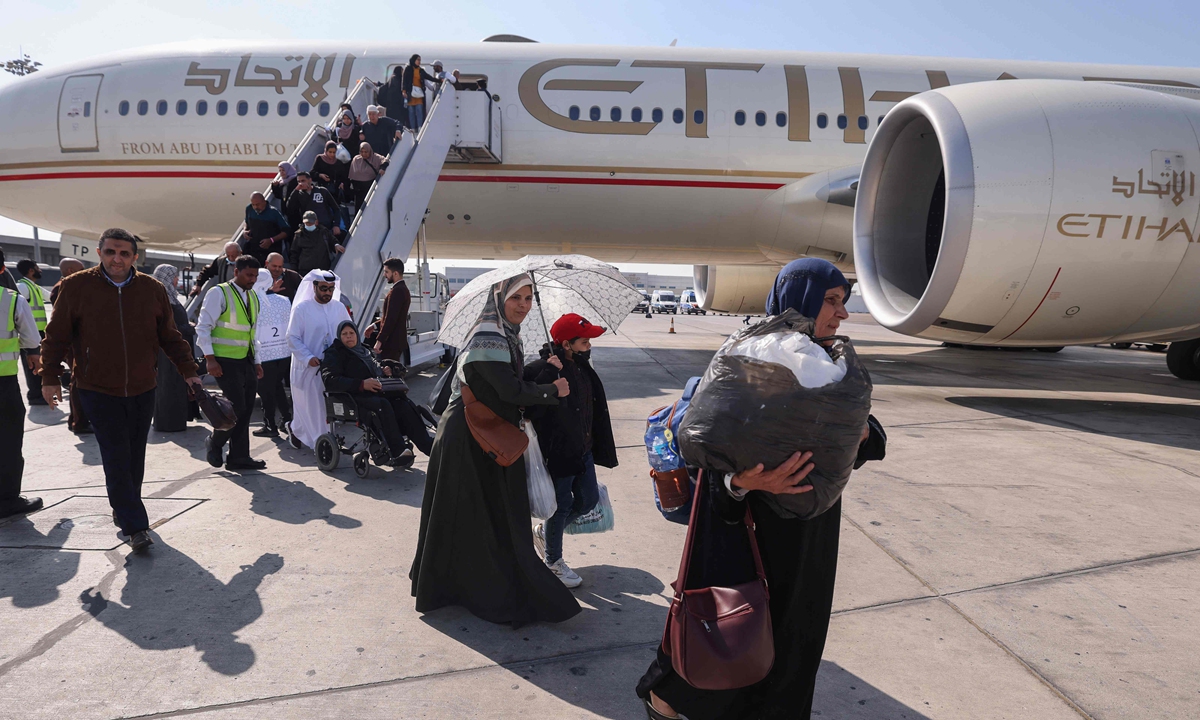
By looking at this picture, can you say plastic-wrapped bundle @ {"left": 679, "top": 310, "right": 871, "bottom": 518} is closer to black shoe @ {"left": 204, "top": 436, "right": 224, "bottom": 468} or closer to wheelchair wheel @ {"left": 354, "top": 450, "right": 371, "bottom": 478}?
wheelchair wheel @ {"left": 354, "top": 450, "right": 371, "bottom": 478}

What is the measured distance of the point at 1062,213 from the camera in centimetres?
673

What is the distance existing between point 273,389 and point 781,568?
5.27 meters

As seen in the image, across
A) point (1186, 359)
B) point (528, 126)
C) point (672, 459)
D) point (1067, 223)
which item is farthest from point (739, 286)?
point (672, 459)

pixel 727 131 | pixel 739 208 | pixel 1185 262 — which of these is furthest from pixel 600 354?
pixel 1185 262

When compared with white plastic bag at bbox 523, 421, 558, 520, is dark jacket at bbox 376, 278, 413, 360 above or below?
above

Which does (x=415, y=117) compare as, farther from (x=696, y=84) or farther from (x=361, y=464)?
(x=361, y=464)

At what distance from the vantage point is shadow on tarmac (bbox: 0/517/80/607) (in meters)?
3.11

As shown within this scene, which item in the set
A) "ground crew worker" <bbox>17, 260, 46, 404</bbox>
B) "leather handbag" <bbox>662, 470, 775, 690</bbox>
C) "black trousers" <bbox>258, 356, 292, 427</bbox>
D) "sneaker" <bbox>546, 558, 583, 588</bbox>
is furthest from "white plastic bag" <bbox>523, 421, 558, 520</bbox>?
"ground crew worker" <bbox>17, 260, 46, 404</bbox>

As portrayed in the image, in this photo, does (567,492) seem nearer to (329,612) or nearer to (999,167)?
(329,612)

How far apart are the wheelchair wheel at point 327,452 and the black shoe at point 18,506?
1635 mm

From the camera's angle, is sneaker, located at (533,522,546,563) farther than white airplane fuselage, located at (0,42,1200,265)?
No

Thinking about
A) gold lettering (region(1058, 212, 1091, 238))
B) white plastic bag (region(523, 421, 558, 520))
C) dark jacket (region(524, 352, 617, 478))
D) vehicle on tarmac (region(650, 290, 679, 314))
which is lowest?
vehicle on tarmac (region(650, 290, 679, 314))

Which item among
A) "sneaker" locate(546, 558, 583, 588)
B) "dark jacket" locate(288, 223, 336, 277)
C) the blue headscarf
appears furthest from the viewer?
"dark jacket" locate(288, 223, 336, 277)

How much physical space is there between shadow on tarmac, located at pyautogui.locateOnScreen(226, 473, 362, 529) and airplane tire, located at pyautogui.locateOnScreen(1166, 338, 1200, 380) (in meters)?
12.2
